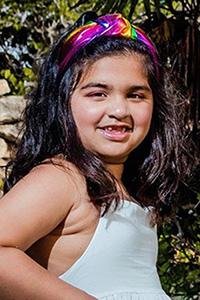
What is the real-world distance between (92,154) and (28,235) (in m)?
0.26

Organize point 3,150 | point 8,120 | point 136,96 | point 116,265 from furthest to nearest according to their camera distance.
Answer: point 8,120 < point 3,150 < point 136,96 < point 116,265

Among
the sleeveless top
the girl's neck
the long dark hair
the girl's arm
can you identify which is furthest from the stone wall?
the girl's arm

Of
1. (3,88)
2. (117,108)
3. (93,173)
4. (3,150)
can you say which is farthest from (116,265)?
(3,88)

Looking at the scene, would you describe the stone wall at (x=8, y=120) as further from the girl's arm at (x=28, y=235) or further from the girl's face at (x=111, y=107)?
the girl's arm at (x=28, y=235)

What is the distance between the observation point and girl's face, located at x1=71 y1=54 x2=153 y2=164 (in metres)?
1.70

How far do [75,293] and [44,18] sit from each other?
606 centimetres

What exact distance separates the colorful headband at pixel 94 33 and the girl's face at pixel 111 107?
68 millimetres

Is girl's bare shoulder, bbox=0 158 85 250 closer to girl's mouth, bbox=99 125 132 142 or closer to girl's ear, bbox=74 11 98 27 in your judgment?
girl's mouth, bbox=99 125 132 142

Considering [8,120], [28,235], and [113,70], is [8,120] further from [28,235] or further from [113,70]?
[28,235]

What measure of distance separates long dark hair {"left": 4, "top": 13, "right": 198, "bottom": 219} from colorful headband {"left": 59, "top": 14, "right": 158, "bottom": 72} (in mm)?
15

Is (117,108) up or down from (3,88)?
up

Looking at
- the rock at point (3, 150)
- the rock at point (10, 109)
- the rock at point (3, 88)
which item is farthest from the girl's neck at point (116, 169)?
the rock at point (3, 88)

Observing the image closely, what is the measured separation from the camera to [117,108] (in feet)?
5.58

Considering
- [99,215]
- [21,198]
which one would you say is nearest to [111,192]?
[99,215]
